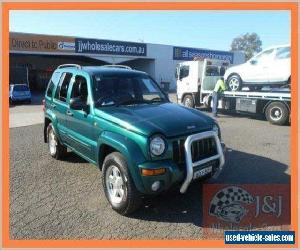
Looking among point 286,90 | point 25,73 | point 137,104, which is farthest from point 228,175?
point 25,73

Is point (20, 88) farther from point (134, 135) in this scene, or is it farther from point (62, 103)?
point (134, 135)

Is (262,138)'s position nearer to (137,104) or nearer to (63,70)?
(137,104)

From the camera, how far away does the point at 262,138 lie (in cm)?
901

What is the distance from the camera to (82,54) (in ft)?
107

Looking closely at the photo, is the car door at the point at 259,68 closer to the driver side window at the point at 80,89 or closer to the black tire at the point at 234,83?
the black tire at the point at 234,83

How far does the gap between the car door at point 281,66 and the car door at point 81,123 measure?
27.4 ft

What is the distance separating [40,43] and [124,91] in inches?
1081

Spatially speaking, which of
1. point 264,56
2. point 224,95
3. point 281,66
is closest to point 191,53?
point 224,95

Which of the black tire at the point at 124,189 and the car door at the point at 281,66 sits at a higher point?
the car door at the point at 281,66

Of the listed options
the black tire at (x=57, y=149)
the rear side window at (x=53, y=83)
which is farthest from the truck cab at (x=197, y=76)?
the black tire at (x=57, y=149)

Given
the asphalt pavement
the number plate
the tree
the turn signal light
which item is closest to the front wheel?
the asphalt pavement

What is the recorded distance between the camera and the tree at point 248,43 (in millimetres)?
107188

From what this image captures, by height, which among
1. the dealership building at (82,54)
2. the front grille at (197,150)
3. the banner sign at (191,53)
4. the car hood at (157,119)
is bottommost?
the front grille at (197,150)

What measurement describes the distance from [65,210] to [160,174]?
164 cm
